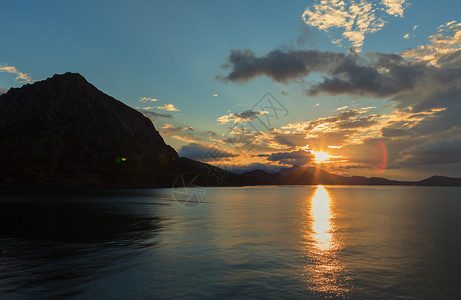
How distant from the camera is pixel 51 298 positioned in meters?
20.0

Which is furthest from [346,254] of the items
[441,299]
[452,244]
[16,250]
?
[16,250]

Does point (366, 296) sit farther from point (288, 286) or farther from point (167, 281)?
point (167, 281)

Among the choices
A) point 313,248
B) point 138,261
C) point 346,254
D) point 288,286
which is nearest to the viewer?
point 288,286

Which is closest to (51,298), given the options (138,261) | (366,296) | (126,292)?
(126,292)

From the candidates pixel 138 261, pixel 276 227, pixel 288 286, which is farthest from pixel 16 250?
pixel 276 227

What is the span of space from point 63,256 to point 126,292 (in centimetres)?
1405

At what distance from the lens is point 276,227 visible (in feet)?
188

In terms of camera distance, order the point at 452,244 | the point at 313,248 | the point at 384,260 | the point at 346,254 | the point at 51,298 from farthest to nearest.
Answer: the point at 452,244 < the point at 313,248 < the point at 346,254 < the point at 384,260 < the point at 51,298

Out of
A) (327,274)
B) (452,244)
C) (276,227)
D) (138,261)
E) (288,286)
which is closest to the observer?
(288,286)

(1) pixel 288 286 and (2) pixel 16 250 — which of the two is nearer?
(1) pixel 288 286

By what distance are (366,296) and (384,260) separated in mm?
12945

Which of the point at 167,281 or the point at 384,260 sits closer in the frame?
the point at 167,281

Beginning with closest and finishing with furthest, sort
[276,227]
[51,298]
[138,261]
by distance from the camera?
[51,298] < [138,261] < [276,227]

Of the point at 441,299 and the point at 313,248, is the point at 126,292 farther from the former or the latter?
the point at 313,248
